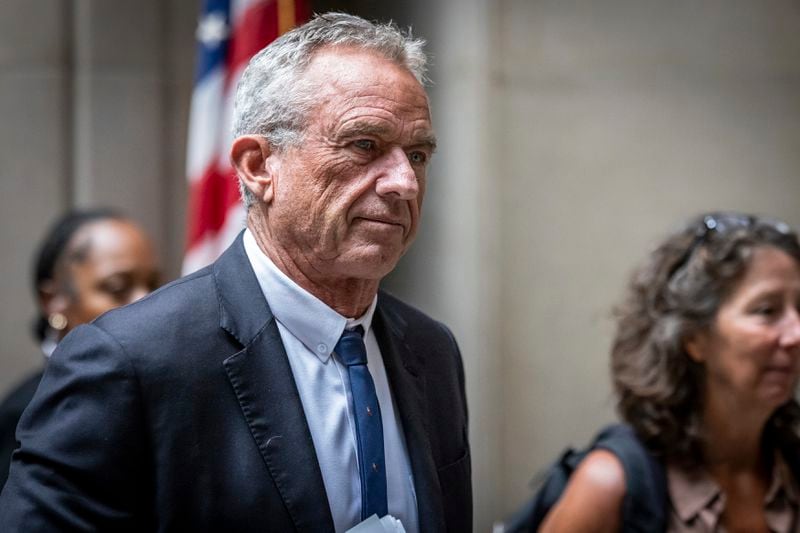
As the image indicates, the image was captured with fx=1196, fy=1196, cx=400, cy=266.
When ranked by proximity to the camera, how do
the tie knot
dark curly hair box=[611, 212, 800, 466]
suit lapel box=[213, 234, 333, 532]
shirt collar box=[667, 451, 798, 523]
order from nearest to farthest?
suit lapel box=[213, 234, 333, 532]
the tie knot
shirt collar box=[667, 451, 798, 523]
dark curly hair box=[611, 212, 800, 466]

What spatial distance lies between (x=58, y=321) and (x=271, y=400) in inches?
97.3

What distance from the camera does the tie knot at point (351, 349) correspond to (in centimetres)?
240

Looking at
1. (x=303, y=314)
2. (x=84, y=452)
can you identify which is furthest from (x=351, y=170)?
(x=84, y=452)

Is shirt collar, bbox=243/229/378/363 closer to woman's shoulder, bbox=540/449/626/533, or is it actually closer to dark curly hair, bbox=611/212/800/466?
woman's shoulder, bbox=540/449/626/533

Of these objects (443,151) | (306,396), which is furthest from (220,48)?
(306,396)

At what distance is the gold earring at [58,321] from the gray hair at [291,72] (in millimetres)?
2228

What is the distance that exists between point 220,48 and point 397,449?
3.08 meters

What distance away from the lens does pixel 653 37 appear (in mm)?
5445

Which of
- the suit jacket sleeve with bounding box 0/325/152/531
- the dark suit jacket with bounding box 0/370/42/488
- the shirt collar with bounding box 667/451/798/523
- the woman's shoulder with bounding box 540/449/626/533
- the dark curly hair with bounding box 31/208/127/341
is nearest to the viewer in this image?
the suit jacket sleeve with bounding box 0/325/152/531

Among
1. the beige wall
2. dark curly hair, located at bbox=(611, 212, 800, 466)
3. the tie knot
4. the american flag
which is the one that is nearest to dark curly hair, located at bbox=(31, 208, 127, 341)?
Result: the american flag

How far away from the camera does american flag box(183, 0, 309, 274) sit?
4.91 m

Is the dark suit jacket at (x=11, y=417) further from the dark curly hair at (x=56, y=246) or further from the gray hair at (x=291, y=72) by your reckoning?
the gray hair at (x=291, y=72)

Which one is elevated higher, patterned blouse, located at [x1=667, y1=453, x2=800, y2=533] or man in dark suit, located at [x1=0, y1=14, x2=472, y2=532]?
man in dark suit, located at [x1=0, y1=14, x2=472, y2=532]

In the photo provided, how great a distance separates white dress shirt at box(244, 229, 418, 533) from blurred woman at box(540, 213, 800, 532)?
3.45 feet
